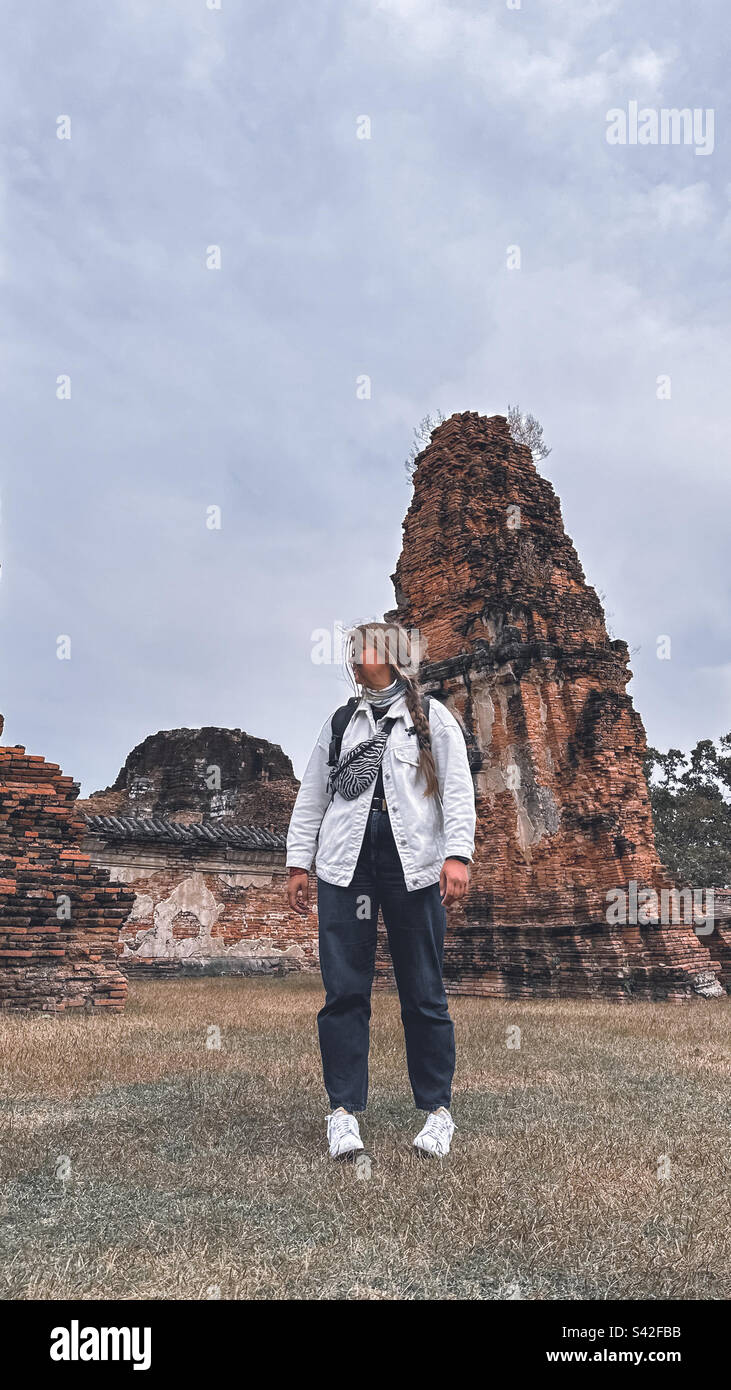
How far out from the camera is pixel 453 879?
3.03 metres

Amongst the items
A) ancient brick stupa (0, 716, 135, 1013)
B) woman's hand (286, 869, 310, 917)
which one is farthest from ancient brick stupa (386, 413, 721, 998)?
woman's hand (286, 869, 310, 917)

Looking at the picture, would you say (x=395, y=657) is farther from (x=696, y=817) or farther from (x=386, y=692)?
(x=696, y=817)

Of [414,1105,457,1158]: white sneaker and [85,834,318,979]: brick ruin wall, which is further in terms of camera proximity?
[85,834,318,979]: brick ruin wall

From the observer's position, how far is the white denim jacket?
3.13 metres

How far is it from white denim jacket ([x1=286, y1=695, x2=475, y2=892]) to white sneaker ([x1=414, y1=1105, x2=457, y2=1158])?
0.77 metres

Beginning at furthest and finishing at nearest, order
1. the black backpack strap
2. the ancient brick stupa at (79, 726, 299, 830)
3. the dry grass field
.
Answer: the ancient brick stupa at (79, 726, 299, 830) → the black backpack strap → the dry grass field

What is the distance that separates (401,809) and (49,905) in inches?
202

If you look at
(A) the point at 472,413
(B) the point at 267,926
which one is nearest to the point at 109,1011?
(B) the point at 267,926

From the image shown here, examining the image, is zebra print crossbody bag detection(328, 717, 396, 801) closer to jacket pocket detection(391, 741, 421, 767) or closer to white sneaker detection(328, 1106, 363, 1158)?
jacket pocket detection(391, 741, 421, 767)

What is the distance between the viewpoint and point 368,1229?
2.06 meters

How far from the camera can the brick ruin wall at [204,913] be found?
1412 cm
